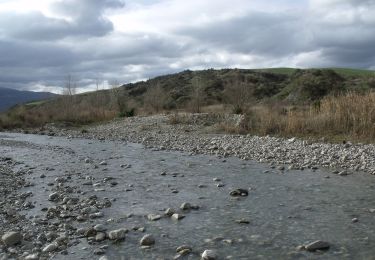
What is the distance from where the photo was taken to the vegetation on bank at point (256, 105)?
21.8m

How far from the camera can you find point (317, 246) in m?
7.75

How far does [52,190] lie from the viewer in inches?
523

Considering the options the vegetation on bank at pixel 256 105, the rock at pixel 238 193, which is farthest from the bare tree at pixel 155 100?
the rock at pixel 238 193

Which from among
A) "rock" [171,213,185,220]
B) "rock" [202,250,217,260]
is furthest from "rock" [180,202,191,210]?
"rock" [202,250,217,260]

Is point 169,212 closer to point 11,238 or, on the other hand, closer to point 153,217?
point 153,217

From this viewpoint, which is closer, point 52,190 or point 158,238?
point 158,238

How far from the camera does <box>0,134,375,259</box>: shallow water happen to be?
7930mm

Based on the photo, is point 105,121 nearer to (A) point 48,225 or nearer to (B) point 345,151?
(B) point 345,151

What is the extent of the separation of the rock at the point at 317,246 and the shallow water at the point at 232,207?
14 cm

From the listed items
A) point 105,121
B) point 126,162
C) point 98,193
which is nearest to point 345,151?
point 126,162

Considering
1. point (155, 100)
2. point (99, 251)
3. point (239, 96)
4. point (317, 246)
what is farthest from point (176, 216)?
point (155, 100)

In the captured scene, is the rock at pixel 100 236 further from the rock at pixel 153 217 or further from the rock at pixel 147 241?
the rock at pixel 153 217

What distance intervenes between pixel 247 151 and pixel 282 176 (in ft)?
18.9

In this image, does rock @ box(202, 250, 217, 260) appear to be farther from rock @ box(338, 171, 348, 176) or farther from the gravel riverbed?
rock @ box(338, 171, 348, 176)
